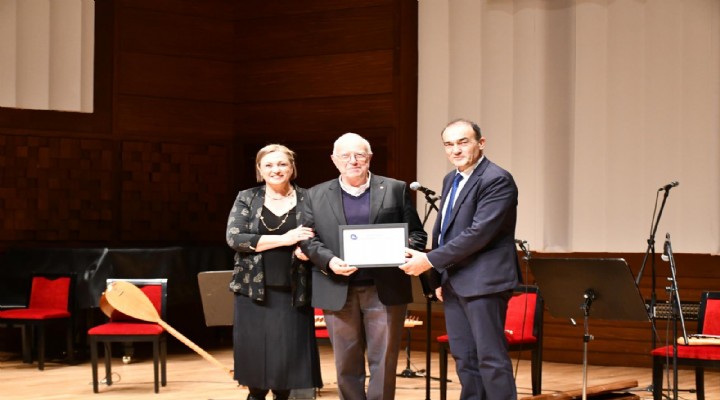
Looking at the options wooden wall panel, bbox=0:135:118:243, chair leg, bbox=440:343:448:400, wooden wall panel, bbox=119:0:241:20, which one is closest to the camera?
chair leg, bbox=440:343:448:400

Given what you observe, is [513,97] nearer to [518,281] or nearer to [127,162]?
[127,162]

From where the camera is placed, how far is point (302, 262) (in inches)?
187

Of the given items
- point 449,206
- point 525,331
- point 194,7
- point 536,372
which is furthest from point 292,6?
point 449,206

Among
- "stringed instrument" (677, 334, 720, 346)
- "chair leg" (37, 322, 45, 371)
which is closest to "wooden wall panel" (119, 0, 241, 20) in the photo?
"chair leg" (37, 322, 45, 371)

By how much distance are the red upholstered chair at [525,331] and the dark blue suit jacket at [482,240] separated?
1.39 m

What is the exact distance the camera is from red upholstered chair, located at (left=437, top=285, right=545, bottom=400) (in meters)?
5.79

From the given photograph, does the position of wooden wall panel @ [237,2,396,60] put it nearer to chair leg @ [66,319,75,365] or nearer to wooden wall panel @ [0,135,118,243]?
wooden wall panel @ [0,135,118,243]

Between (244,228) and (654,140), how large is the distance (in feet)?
13.6

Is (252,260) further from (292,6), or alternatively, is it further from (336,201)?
(292,6)

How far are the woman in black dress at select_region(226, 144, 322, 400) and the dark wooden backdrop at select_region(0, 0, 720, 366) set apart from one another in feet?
13.0

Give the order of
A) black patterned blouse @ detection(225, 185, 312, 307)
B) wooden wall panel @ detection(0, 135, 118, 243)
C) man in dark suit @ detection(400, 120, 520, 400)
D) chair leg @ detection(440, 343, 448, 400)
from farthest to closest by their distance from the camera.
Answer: wooden wall panel @ detection(0, 135, 118, 243), chair leg @ detection(440, 343, 448, 400), black patterned blouse @ detection(225, 185, 312, 307), man in dark suit @ detection(400, 120, 520, 400)

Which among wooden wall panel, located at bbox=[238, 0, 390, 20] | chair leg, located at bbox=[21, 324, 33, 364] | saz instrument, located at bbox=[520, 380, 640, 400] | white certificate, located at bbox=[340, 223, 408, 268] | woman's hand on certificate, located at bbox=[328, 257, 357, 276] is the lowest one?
chair leg, located at bbox=[21, 324, 33, 364]

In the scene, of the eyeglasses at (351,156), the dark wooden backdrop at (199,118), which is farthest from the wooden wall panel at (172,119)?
the eyeglasses at (351,156)

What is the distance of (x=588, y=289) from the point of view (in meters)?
4.75
